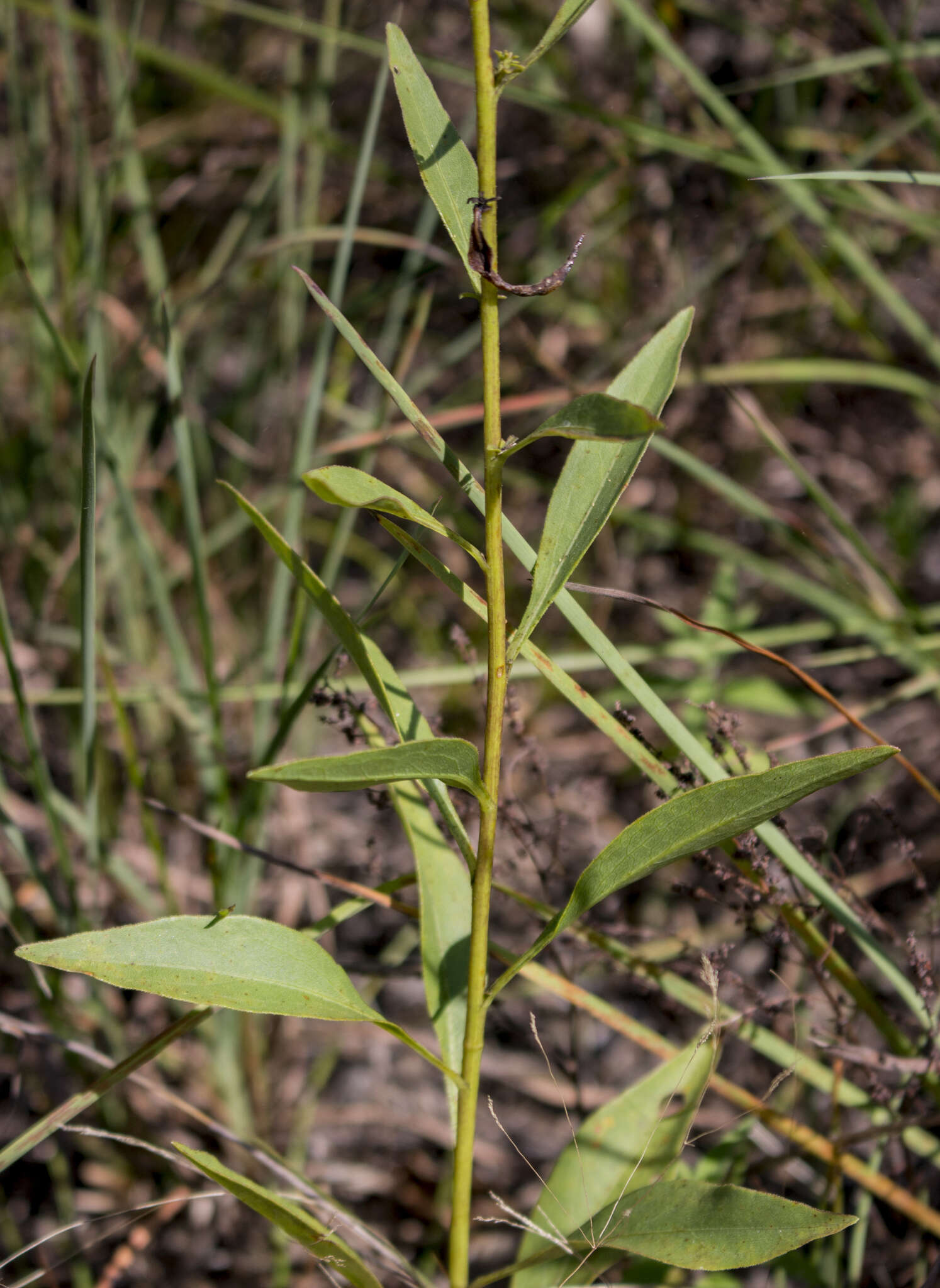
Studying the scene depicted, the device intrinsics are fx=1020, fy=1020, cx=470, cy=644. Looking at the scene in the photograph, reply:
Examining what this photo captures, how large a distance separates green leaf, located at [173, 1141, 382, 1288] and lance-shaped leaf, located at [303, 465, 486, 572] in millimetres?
453

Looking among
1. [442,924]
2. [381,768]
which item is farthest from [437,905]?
[381,768]

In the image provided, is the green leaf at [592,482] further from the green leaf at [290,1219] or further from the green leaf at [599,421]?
the green leaf at [290,1219]

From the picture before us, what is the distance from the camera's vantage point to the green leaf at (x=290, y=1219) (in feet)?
2.45

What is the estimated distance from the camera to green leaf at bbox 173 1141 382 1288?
0.75 m

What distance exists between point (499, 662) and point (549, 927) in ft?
0.74

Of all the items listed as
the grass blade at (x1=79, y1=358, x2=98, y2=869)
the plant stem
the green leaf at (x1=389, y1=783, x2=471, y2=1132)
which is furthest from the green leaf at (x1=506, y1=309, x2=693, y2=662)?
the grass blade at (x1=79, y1=358, x2=98, y2=869)

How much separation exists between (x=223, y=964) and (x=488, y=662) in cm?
31

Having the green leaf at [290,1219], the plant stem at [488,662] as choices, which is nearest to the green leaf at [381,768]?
the plant stem at [488,662]

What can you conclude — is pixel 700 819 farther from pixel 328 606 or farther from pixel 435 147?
pixel 435 147

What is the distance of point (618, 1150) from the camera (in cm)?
104

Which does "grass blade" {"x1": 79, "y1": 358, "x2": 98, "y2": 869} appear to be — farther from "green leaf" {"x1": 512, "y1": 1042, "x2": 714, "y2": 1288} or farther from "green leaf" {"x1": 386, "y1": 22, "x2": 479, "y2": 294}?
"green leaf" {"x1": 512, "y1": 1042, "x2": 714, "y2": 1288}

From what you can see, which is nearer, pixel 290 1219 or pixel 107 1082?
pixel 290 1219

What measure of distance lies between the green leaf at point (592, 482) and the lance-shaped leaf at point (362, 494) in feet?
0.19

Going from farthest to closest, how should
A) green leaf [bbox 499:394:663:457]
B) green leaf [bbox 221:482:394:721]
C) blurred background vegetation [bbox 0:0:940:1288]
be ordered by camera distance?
1. blurred background vegetation [bbox 0:0:940:1288]
2. green leaf [bbox 221:482:394:721]
3. green leaf [bbox 499:394:663:457]
